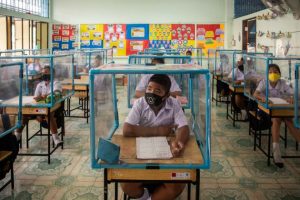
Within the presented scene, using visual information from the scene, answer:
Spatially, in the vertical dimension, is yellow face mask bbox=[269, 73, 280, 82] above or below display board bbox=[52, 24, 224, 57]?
below

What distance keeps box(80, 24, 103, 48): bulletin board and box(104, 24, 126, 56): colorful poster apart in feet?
0.67

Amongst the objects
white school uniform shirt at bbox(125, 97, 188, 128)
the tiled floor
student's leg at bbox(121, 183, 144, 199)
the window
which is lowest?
the tiled floor

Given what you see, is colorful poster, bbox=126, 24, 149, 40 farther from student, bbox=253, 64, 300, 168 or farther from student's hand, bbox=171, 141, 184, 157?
student's hand, bbox=171, 141, 184, 157

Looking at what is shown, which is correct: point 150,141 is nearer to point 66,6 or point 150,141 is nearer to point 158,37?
point 158,37

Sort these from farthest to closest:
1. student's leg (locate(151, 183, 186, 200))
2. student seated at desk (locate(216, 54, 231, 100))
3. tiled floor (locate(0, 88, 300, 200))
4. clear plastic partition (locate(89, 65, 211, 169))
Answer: student seated at desk (locate(216, 54, 231, 100)), tiled floor (locate(0, 88, 300, 200)), student's leg (locate(151, 183, 186, 200)), clear plastic partition (locate(89, 65, 211, 169))

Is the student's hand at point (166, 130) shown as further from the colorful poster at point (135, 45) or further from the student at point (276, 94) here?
the colorful poster at point (135, 45)

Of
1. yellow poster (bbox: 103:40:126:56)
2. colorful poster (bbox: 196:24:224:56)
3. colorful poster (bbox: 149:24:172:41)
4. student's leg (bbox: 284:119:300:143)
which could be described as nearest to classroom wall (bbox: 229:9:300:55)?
colorful poster (bbox: 196:24:224:56)

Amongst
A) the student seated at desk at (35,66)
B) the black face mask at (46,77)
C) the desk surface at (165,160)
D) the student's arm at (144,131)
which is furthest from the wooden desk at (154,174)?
the student seated at desk at (35,66)

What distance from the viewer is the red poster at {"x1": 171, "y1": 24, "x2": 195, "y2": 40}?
11273 mm

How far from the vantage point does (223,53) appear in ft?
27.0

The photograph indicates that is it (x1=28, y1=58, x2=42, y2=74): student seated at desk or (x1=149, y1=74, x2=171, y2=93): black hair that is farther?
(x1=28, y1=58, x2=42, y2=74): student seated at desk

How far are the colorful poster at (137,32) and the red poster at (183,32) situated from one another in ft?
2.99

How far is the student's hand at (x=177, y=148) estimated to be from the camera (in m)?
2.03

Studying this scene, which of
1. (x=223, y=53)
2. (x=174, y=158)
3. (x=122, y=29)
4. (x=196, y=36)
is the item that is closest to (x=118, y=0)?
(x=122, y=29)
